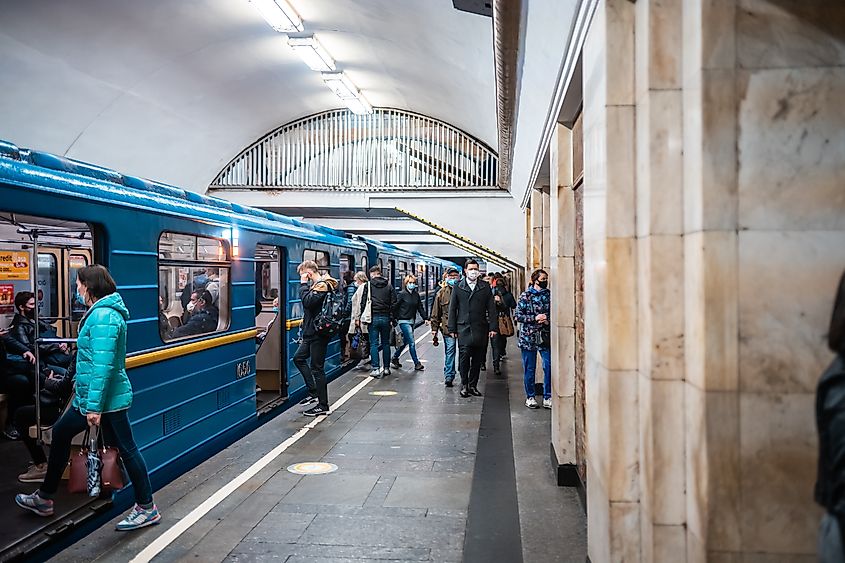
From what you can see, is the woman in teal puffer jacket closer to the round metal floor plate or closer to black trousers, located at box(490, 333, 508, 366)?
the round metal floor plate

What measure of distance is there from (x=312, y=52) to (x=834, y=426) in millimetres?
11668

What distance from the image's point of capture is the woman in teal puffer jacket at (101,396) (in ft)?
15.1

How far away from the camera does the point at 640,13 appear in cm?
328

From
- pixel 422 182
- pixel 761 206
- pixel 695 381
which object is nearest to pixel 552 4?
pixel 761 206

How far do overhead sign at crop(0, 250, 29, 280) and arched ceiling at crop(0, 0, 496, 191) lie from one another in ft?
12.7

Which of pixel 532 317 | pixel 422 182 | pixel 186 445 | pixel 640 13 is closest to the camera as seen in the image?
pixel 640 13

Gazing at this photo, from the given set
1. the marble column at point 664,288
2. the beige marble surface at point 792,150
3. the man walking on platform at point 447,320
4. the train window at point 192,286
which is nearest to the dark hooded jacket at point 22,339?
the train window at point 192,286

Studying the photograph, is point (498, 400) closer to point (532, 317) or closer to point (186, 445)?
point (532, 317)

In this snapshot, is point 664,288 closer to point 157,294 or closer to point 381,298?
point 157,294

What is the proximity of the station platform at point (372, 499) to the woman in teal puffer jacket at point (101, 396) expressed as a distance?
381 mm

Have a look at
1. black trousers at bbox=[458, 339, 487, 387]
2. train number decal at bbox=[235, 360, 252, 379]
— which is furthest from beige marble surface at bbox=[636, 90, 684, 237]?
black trousers at bbox=[458, 339, 487, 387]

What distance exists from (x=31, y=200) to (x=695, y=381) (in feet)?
13.0

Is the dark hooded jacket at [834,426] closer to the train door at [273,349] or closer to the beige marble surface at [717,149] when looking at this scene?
the beige marble surface at [717,149]

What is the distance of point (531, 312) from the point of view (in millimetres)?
8805
